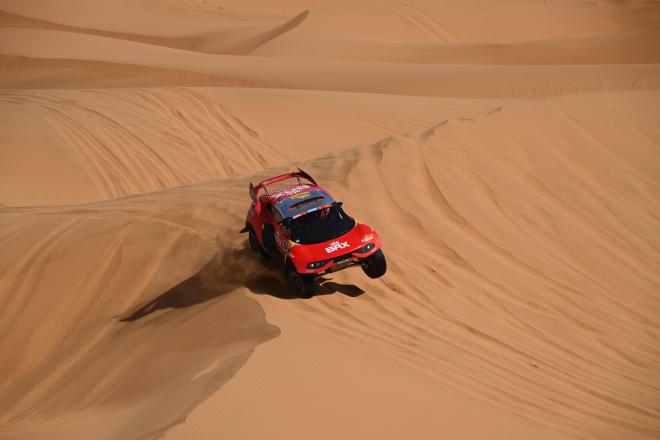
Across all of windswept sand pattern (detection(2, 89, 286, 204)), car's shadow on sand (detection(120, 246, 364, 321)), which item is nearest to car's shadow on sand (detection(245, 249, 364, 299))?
car's shadow on sand (detection(120, 246, 364, 321))

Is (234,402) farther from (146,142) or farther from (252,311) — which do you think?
(146,142)

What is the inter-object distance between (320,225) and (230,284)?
1.39 meters

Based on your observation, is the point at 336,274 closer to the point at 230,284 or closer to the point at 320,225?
the point at 320,225

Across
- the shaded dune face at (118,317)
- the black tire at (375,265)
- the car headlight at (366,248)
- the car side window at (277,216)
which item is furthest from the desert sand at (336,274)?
the car side window at (277,216)

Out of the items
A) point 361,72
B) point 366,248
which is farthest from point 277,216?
point 361,72

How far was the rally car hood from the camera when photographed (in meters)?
9.64

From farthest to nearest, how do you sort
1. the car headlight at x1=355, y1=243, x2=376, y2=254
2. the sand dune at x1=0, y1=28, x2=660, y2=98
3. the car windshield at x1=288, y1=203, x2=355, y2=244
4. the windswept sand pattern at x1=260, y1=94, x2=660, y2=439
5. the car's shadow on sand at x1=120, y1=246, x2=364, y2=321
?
the sand dune at x1=0, y1=28, x2=660, y2=98 → the car's shadow on sand at x1=120, y1=246, x2=364, y2=321 → the car windshield at x1=288, y1=203, x2=355, y2=244 → the car headlight at x1=355, y1=243, x2=376, y2=254 → the windswept sand pattern at x1=260, y1=94, x2=660, y2=439

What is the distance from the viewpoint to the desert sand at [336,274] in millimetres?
7582

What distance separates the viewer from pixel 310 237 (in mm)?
10055

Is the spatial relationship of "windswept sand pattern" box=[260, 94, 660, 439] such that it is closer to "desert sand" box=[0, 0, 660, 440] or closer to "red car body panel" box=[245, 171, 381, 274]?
"desert sand" box=[0, 0, 660, 440]

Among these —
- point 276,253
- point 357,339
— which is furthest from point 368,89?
point 357,339

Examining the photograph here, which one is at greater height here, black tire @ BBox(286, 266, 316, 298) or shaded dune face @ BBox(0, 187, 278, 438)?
black tire @ BBox(286, 266, 316, 298)

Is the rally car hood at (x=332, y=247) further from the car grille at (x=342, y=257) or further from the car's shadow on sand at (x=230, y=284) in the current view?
the car's shadow on sand at (x=230, y=284)

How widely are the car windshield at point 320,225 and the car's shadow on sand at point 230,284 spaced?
68 cm
